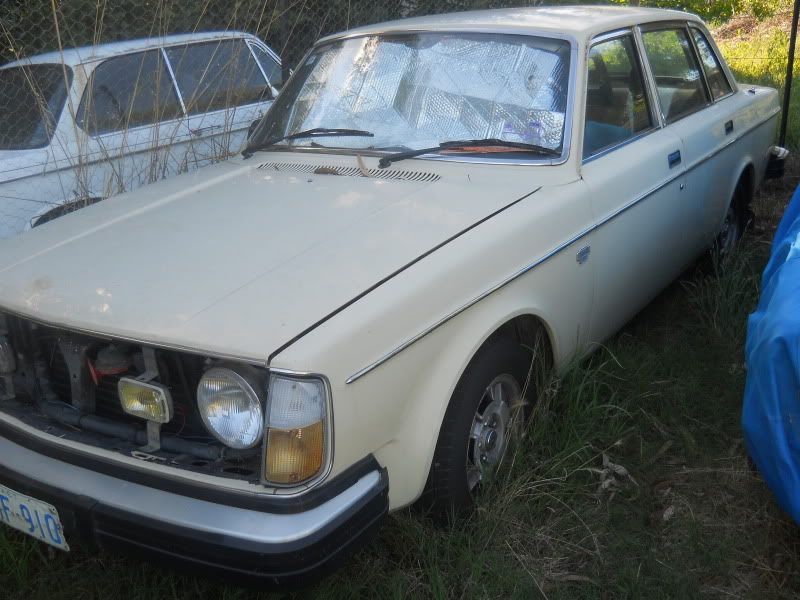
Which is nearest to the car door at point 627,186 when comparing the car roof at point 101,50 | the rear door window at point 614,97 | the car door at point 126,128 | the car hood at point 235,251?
the rear door window at point 614,97

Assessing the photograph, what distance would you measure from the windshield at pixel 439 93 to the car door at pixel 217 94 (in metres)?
1.62

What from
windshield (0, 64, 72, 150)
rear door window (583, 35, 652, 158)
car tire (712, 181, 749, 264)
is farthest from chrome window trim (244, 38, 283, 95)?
car tire (712, 181, 749, 264)

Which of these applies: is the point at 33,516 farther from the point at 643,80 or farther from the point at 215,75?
the point at 215,75

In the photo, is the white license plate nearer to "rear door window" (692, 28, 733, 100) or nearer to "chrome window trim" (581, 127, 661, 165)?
"chrome window trim" (581, 127, 661, 165)

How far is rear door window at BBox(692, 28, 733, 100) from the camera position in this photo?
170 inches

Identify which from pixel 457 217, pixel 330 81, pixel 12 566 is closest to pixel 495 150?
pixel 457 217

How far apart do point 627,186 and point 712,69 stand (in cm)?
165

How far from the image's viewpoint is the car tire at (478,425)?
2.39m

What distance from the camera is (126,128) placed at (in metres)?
4.53

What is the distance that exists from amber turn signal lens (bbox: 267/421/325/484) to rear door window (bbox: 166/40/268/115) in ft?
11.9

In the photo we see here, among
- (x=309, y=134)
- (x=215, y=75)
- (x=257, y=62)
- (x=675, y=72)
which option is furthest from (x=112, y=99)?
(x=675, y=72)

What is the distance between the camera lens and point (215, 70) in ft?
18.5

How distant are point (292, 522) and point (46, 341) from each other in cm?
101

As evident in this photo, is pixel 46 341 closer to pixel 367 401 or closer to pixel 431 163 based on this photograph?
pixel 367 401
